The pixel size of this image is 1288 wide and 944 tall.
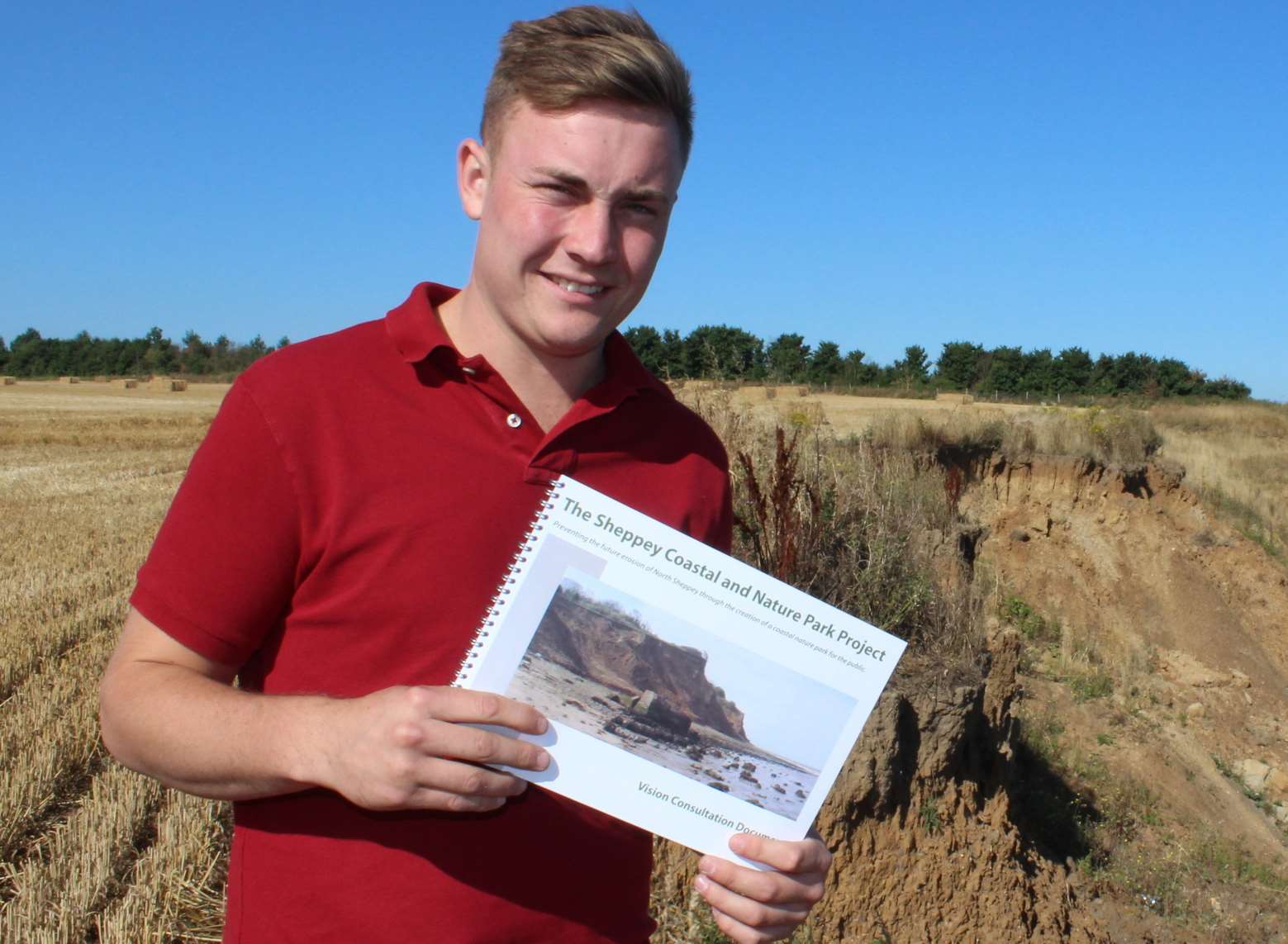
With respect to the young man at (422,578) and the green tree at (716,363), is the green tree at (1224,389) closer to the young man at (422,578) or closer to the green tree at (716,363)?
the green tree at (716,363)

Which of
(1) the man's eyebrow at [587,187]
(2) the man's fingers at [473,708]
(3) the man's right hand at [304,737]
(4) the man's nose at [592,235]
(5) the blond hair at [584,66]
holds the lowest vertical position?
(3) the man's right hand at [304,737]

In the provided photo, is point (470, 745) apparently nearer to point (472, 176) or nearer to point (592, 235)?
point (592, 235)

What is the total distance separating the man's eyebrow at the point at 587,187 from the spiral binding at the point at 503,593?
1.47ft

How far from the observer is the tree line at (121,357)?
6994cm

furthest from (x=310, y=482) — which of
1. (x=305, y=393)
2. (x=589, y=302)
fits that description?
(x=589, y=302)

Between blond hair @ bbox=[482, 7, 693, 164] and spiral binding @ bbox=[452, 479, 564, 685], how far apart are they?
568 millimetres

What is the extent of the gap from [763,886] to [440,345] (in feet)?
3.06

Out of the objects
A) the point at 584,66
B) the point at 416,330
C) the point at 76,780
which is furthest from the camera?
the point at 76,780

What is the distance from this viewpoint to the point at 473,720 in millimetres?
1345

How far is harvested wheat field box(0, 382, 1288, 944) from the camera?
183 inches

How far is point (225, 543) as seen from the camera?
144 cm

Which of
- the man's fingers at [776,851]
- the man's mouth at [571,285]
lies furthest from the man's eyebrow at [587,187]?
the man's fingers at [776,851]

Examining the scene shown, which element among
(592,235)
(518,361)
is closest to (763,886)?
(518,361)

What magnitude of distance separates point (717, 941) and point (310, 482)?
11.4ft
